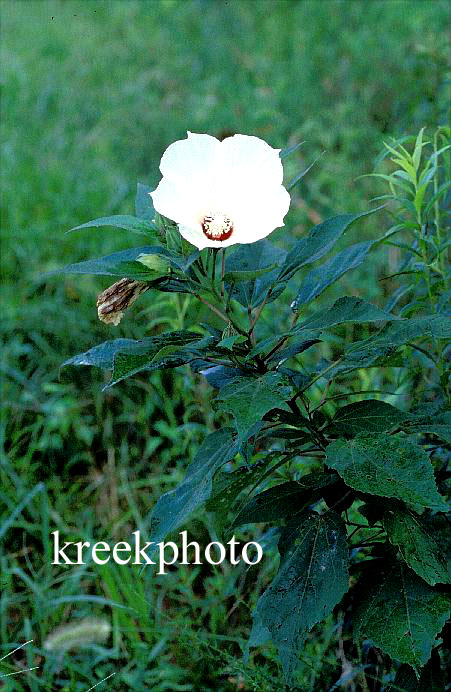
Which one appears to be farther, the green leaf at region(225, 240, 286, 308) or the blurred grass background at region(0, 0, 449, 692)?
the blurred grass background at region(0, 0, 449, 692)

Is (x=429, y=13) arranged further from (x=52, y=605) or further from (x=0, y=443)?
(x=52, y=605)

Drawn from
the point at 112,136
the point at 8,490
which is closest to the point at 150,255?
the point at 8,490

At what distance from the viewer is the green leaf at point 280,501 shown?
1360mm

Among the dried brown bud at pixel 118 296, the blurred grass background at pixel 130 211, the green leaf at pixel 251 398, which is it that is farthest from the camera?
the blurred grass background at pixel 130 211

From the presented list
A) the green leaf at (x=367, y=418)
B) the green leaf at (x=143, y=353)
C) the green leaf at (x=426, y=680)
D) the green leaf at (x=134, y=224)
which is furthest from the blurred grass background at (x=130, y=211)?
the green leaf at (x=134, y=224)

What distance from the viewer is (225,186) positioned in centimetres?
115

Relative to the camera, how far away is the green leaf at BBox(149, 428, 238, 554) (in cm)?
122

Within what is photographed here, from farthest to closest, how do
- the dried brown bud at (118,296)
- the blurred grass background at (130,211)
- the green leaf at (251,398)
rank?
the blurred grass background at (130,211)
the dried brown bud at (118,296)
the green leaf at (251,398)

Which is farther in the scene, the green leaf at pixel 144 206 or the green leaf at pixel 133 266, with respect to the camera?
the green leaf at pixel 144 206

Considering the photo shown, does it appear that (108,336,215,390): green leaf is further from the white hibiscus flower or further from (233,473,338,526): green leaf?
(233,473,338,526): green leaf

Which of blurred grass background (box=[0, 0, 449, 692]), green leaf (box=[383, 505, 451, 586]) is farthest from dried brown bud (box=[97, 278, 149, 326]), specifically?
blurred grass background (box=[0, 0, 449, 692])

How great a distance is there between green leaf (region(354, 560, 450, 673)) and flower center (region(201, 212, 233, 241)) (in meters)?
0.58

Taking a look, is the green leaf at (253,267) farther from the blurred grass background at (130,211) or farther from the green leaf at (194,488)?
the blurred grass background at (130,211)

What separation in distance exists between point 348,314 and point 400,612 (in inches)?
17.2
